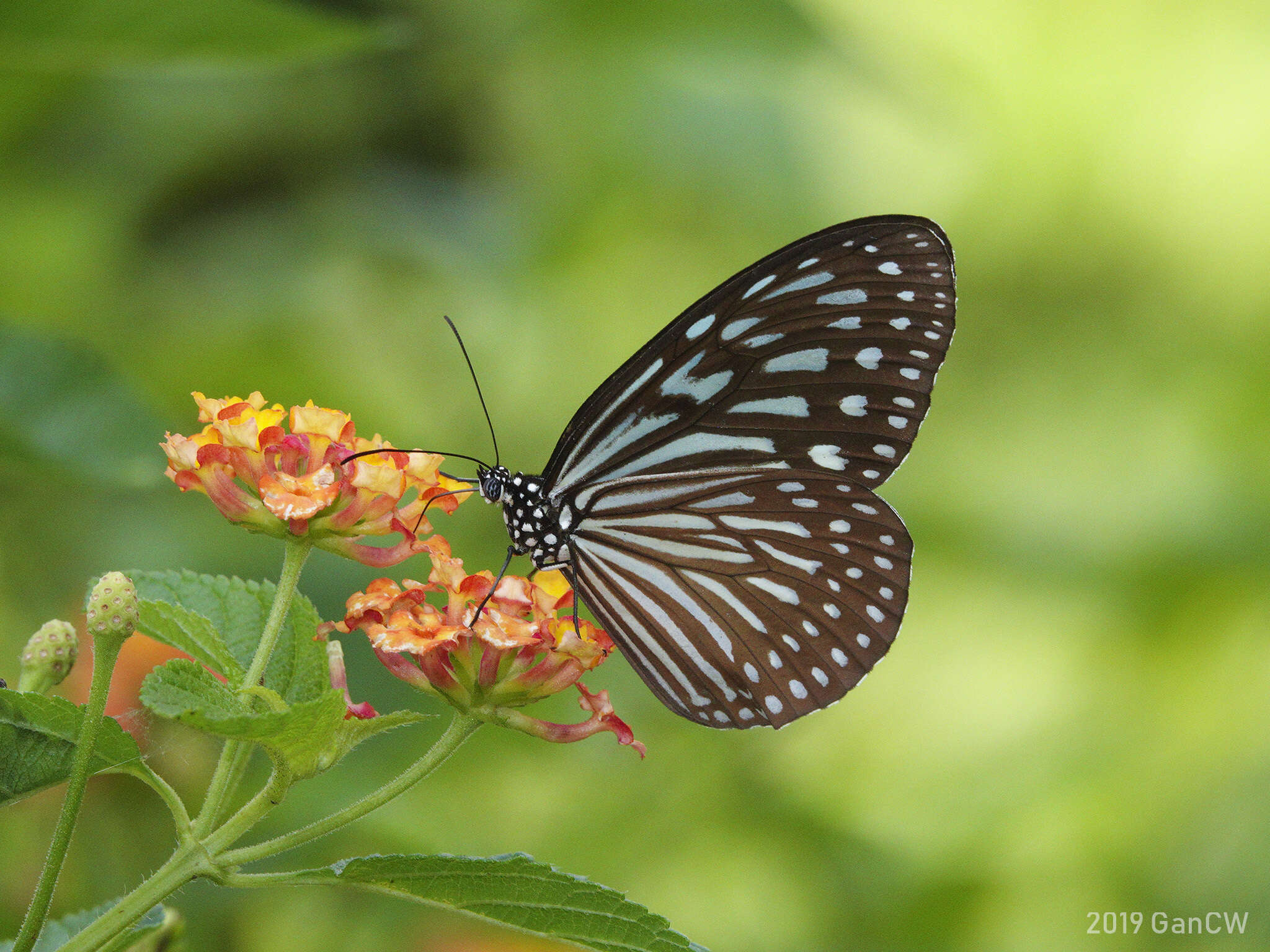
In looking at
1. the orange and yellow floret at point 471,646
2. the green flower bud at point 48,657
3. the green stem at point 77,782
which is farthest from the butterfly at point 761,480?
the green stem at point 77,782

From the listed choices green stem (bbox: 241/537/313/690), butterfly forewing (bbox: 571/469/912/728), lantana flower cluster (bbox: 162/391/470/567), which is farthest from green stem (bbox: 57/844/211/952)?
butterfly forewing (bbox: 571/469/912/728)

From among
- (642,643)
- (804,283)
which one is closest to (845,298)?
(804,283)

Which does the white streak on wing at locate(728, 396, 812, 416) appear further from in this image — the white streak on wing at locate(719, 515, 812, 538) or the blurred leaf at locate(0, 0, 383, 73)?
the blurred leaf at locate(0, 0, 383, 73)

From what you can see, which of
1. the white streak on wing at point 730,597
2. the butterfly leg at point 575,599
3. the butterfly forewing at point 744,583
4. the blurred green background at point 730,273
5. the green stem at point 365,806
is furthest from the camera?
the blurred green background at point 730,273

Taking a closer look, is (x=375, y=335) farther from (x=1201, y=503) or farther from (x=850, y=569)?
(x=1201, y=503)

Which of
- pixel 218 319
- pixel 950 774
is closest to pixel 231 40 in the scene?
pixel 218 319

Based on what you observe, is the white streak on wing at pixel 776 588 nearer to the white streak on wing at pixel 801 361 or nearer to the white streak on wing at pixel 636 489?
the white streak on wing at pixel 636 489
